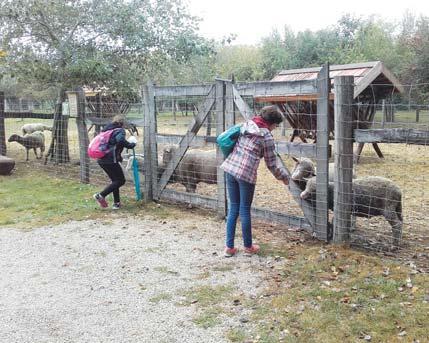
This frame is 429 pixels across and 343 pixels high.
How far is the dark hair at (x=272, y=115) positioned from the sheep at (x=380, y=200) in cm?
139

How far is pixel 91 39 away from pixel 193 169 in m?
5.84

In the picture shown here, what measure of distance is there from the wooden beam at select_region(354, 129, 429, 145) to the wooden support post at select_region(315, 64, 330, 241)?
40 cm

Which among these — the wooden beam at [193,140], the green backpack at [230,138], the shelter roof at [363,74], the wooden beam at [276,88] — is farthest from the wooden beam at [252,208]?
the shelter roof at [363,74]

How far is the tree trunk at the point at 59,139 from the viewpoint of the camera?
1266 centimetres

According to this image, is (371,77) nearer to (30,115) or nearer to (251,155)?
(251,155)

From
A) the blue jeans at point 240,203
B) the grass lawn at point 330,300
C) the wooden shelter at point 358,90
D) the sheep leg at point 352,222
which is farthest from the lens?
the wooden shelter at point 358,90

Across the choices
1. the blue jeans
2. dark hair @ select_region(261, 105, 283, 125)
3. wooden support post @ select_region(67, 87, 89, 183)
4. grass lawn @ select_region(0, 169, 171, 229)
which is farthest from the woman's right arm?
wooden support post @ select_region(67, 87, 89, 183)

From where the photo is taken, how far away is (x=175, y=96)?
769cm

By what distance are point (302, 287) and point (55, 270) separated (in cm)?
286

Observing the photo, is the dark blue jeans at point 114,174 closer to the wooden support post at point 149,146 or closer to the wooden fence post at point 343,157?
the wooden support post at point 149,146

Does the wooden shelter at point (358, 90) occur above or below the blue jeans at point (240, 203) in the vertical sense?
above

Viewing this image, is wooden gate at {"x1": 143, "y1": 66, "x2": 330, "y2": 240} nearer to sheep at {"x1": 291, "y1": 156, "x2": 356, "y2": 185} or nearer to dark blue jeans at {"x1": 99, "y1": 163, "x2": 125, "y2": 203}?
sheep at {"x1": 291, "y1": 156, "x2": 356, "y2": 185}

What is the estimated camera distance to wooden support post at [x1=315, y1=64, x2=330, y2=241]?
5559 millimetres

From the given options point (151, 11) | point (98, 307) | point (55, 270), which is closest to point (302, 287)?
point (98, 307)
